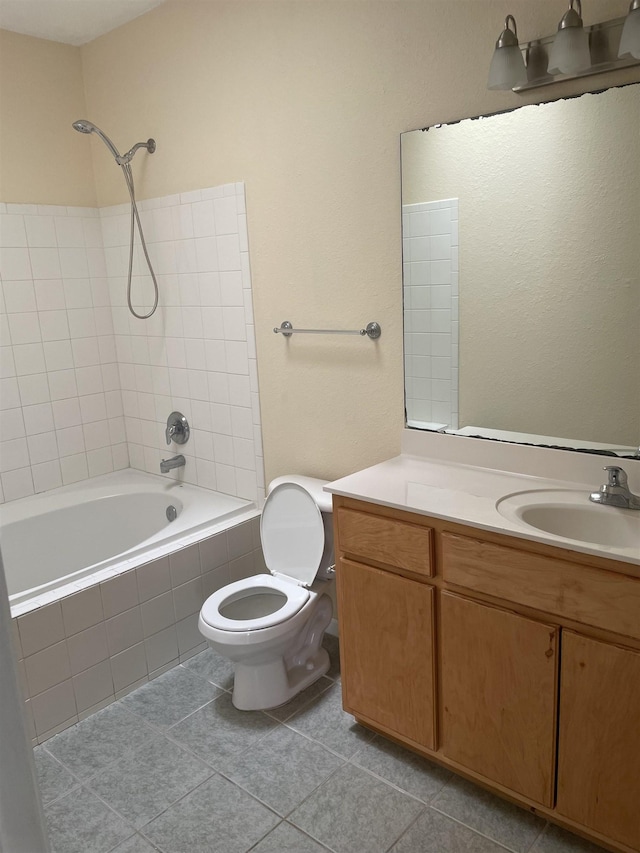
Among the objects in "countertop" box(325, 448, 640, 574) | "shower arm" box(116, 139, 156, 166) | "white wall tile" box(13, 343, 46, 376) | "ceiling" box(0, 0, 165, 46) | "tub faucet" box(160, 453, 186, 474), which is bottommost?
"tub faucet" box(160, 453, 186, 474)

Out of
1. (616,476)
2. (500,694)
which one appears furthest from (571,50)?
(500,694)

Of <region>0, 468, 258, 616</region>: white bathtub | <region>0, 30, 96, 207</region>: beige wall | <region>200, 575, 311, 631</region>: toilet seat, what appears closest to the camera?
<region>200, 575, 311, 631</region>: toilet seat

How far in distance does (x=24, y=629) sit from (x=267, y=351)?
53.7 inches

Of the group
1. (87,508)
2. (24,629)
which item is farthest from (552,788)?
(87,508)

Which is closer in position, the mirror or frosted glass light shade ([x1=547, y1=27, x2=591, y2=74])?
frosted glass light shade ([x1=547, y1=27, x2=591, y2=74])

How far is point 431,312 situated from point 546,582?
38.8 inches

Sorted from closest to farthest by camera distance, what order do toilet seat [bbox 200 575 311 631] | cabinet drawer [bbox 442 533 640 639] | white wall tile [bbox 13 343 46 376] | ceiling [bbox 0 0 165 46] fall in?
cabinet drawer [bbox 442 533 640 639], toilet seat [bbox 200 575 311 631], ceiling [bbox 0 0 165 46], white wall tile [bbox 13 343 46 376]

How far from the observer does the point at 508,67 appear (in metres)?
1.77

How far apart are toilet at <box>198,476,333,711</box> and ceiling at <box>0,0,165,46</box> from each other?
6.85 feet

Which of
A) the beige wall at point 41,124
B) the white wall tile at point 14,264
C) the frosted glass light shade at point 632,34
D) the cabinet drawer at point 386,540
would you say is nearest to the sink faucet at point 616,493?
the cabinet drawer at point 386,540

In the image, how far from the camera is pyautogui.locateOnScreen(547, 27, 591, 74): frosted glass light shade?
5.45 ft

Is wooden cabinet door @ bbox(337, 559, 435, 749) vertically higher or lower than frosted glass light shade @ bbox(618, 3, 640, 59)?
lower

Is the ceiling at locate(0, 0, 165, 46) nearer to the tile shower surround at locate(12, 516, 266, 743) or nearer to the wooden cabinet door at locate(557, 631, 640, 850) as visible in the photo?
the tile shower surround at locate(12, 516, 266, 743)

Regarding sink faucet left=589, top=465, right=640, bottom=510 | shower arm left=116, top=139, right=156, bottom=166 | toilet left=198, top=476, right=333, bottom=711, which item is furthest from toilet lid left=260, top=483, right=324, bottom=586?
shower arm left=116, top=139, right=156, bottom=166
